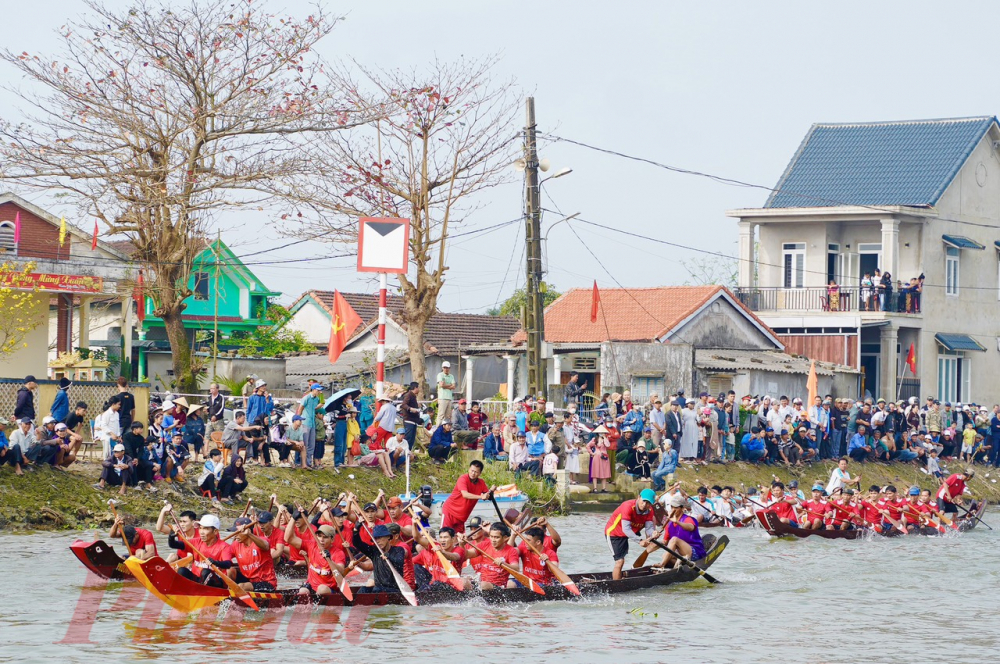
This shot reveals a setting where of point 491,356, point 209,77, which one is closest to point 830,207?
point 491,356

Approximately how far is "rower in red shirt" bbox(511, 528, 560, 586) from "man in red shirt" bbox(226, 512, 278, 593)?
10.6 feet

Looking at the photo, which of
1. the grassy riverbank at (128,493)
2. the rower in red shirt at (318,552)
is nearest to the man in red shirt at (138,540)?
the rower in red shirt at (318,552)

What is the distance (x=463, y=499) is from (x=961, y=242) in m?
28.9

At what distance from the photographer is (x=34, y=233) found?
36219 mm

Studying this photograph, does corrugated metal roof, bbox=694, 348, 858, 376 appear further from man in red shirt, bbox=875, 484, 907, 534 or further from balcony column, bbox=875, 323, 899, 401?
man in red shirt, bbox=875, 484, 907, 534

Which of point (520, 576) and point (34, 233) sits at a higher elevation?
point (34, 233)

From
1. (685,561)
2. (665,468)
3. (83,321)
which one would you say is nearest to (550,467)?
(665,468)

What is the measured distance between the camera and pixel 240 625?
15938mm

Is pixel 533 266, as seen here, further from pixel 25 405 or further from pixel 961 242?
pixel 961 242

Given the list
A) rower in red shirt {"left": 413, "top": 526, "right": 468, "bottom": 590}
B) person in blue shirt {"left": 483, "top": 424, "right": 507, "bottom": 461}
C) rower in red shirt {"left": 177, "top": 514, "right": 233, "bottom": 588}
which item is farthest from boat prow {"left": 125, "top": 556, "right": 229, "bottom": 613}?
person in blue shirt {"left": 483, "top": 424, "right": 507, "bottom": 461}

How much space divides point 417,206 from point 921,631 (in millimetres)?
18709

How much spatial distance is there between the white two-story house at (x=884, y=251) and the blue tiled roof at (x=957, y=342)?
0.05m

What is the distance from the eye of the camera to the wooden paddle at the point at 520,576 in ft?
57.2

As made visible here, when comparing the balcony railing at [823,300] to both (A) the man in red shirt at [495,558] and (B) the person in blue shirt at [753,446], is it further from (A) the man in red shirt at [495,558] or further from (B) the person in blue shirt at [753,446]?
(A) the man in red shirt at [495,558]
